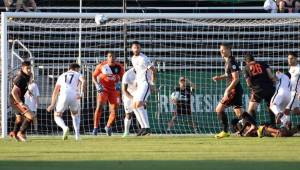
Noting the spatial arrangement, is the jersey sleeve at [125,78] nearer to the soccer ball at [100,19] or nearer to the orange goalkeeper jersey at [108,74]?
the orange goalkeeper jersey at [108,74]

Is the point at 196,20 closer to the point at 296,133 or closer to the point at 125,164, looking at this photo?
the point at 296,133

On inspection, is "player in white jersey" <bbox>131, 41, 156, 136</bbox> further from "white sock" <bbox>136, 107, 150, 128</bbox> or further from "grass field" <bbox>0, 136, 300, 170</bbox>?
"grass field" <bbox>0, 136, 300, 170</bbox>

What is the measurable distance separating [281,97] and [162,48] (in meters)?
6.95

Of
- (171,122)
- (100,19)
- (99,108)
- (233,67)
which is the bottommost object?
(171,122)

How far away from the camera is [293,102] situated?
2059 cm

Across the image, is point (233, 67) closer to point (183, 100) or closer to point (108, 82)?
point (108, 82)

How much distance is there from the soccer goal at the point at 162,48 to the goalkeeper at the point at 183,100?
0.11 metres

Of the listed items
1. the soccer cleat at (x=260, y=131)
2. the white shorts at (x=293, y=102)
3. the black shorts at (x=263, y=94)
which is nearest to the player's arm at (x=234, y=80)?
the black shorts at (x=263, y=94)

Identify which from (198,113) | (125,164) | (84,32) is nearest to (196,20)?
(198,113)

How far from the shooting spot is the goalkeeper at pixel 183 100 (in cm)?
2406

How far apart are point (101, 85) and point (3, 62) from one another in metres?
2.80

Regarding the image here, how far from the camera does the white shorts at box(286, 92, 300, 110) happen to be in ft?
66.7

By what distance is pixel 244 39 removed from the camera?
A: 26.8 m

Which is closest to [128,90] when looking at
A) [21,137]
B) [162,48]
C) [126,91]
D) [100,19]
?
[126,91]
